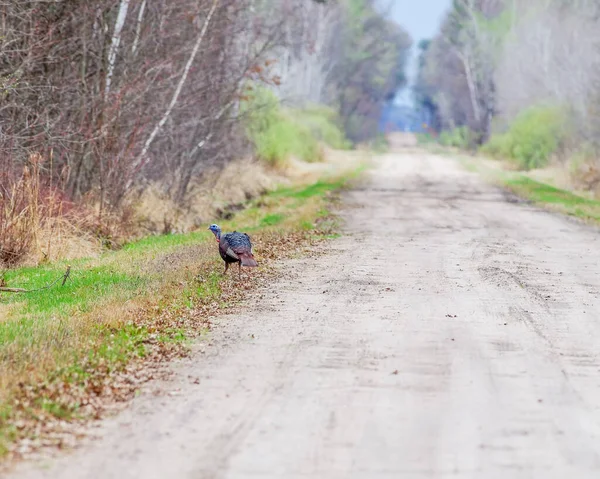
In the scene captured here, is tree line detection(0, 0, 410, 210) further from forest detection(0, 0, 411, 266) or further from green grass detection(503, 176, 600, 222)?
green grass detection(503, 176, 600, 222)

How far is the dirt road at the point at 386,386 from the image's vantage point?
6320 mm

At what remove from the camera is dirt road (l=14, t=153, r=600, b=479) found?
6.32 m

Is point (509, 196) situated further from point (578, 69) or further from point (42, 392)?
point (42, 392)

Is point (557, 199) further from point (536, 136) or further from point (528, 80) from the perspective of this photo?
point (528, 80)

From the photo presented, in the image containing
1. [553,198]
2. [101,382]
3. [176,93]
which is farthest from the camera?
[553,198]

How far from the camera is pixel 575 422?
7.20 metres

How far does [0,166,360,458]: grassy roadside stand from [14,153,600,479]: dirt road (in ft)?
1.21

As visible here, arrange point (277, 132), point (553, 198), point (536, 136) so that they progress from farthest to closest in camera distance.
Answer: point (536, 136) < point (277, 132) < point (553, 198)

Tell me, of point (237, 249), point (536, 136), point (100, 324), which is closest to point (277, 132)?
point (536, 136)

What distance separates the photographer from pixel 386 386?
8.09 meters

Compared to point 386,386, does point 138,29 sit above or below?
above

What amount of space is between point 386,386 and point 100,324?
10.8ft

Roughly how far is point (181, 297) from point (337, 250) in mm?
5517

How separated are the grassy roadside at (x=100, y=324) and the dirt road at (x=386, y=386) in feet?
1.21
